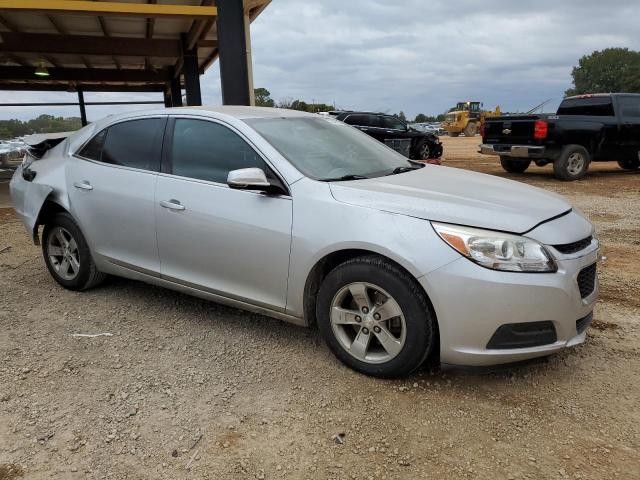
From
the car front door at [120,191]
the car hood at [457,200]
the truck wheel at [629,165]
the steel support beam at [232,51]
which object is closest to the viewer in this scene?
the car hood at [457,200]

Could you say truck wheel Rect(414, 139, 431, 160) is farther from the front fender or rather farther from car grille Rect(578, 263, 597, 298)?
car grille Rect(578, 263, 597, 298)

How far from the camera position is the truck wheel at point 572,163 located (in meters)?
11.1

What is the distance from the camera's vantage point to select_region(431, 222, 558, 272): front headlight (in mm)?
2576

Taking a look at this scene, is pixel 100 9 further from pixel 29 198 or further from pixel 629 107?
pixel 629 107

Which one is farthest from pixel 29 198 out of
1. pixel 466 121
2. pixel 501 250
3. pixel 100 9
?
pixel 466 121

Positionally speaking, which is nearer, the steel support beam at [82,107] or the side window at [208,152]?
the side window at [208,152]

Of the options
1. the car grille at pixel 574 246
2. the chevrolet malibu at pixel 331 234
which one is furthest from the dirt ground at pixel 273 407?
the car grille at pixel 574 246

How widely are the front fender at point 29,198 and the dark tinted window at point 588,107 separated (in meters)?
11.4

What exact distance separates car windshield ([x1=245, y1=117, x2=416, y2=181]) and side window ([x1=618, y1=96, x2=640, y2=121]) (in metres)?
9.86

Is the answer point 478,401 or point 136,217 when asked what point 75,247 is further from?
point 478,401

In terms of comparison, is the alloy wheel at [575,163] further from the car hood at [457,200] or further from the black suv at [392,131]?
the car hood at [457,200]

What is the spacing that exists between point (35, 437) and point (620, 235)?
21.2 ft

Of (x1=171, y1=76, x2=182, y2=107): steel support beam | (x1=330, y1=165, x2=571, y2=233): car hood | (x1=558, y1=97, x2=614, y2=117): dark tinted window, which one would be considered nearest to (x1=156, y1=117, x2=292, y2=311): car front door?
(x1=330, y1=165, x2=571, y2=233): car hood

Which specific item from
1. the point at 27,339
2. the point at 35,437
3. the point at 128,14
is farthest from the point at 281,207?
the point at 128,14
